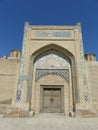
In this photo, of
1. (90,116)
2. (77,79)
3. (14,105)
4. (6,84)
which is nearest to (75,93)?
(77,79)

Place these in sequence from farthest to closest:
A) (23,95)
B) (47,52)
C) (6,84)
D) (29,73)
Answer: (47,52)
(6,84)
(29,73)
(23,95)

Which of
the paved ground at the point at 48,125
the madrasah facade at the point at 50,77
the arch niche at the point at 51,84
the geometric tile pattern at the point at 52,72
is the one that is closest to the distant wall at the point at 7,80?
the madrasah facade at the point at 50,77

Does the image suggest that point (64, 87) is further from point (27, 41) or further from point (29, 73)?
point (27, 41)

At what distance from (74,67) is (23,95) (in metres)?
3.98

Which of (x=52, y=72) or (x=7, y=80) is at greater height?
(x=52, y=72)

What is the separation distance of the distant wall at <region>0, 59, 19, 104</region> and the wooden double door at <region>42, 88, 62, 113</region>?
236cm

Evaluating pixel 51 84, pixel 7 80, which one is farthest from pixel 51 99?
pixel 7 80

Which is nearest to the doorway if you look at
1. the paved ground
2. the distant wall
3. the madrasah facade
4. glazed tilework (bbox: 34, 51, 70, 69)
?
the madrasah facade

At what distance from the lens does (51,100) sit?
879 centimetres

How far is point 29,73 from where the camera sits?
8734 millimetres

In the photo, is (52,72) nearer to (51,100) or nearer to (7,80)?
(51,100)

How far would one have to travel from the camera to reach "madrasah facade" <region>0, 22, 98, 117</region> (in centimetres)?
796

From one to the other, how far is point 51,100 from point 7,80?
11.9 feet

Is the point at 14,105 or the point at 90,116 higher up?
the point at 14,105
